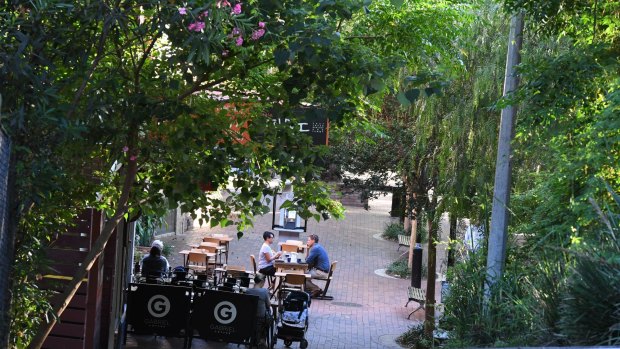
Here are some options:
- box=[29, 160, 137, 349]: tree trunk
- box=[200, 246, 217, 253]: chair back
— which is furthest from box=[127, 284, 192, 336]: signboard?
box=[200, 246, 217, 253]: chair back

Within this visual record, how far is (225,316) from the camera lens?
14352mm

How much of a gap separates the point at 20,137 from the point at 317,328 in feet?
38.9

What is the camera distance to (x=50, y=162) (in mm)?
6340

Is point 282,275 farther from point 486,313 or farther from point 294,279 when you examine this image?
point 486,313

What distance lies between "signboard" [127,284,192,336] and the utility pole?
218 inches

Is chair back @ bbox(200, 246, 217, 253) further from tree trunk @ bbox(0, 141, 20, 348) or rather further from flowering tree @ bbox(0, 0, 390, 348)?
tree trunk @ bbox(0, 141, 20, 348)

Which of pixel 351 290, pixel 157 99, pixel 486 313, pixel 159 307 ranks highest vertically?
pixel 157 99

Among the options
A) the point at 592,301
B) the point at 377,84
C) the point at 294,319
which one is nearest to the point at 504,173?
the point at 377,84

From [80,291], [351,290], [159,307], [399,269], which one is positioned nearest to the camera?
[80,291]

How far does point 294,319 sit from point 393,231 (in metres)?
16.7

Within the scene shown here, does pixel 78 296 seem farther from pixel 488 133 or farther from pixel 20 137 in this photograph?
pixel 488 133

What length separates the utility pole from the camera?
10664 millimetres

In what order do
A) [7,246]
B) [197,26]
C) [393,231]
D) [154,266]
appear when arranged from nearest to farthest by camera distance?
[7,246]
[197,26]
[154,266]
[393,231]

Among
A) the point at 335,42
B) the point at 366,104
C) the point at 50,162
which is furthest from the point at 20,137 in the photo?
the point at 366,104
